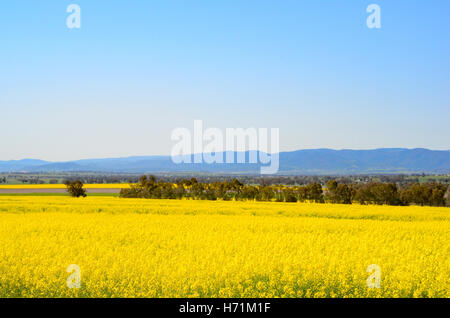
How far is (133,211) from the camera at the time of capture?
39406 millimetres

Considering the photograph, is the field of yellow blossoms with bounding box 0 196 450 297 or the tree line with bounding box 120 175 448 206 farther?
the tree line with bounding box 120 175 448 206

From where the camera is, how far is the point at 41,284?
1198 cm

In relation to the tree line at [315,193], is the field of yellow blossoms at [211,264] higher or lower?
higher

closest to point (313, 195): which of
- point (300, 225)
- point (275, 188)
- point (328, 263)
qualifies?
point (275, 188)

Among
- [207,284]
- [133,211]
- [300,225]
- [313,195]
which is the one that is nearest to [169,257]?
[207,284]

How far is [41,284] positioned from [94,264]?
2.12 metres

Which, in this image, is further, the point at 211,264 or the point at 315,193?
the point at 315,193

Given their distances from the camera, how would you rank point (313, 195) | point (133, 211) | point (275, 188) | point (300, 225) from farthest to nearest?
1. point (275, 188)
2. point (313, 195)
3. point (133, 211)
4. point (300, 225)

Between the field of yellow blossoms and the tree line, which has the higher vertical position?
the field of yellow blossoms

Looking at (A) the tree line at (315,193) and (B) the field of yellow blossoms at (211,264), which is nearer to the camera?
(B) the field of yellow blossoms at (211,264)

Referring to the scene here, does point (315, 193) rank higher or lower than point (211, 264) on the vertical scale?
lower
